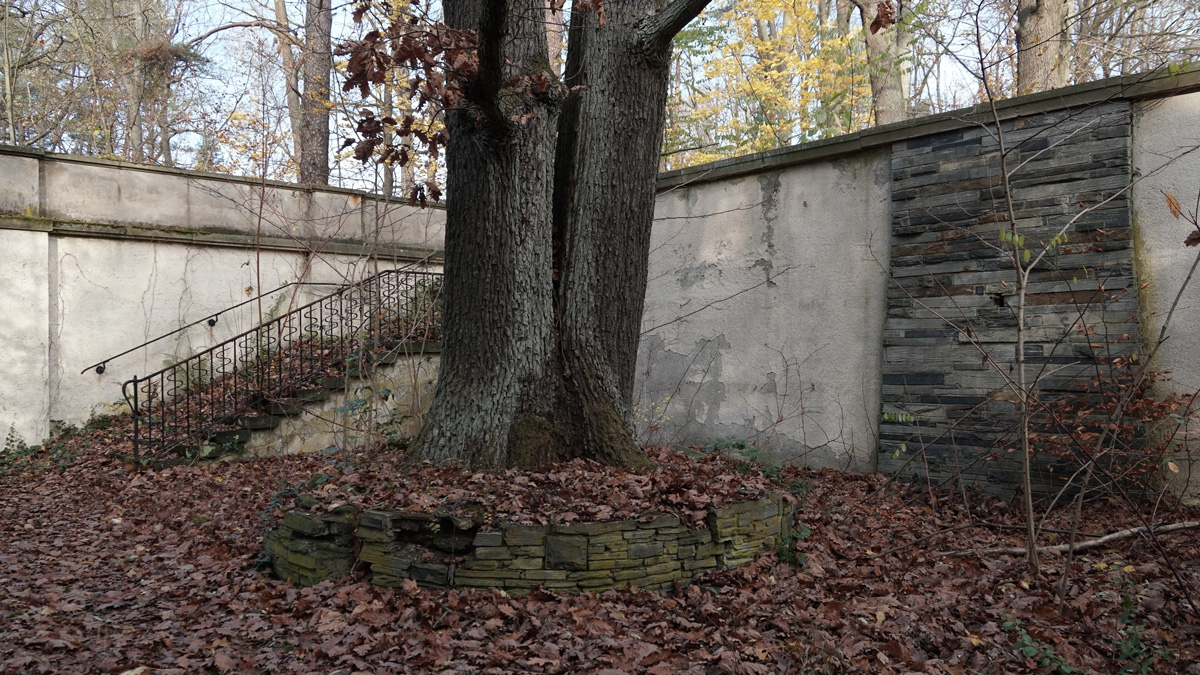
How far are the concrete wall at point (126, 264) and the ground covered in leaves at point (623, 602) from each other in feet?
12.8

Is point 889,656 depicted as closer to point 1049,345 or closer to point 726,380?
point 1049,345

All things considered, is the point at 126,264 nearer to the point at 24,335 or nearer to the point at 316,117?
the point at 24,335

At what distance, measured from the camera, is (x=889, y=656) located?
3.22 metres

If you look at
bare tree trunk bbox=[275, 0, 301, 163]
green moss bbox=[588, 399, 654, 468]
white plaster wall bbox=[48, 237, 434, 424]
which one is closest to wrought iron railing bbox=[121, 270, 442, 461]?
white plaster wall bbox=[48, 237, 434, 424]

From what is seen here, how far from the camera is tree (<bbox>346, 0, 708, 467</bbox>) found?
4758 mm

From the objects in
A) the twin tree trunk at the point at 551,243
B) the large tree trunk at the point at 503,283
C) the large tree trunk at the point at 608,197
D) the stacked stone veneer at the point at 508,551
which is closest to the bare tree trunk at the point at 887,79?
the large tree trunk at the point at 608,197

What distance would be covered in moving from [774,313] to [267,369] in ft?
20.4

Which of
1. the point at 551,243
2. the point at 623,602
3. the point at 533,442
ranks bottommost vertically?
the point at 623,602

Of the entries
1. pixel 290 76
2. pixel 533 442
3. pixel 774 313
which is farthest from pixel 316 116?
pixel 533 442

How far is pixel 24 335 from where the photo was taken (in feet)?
28.6

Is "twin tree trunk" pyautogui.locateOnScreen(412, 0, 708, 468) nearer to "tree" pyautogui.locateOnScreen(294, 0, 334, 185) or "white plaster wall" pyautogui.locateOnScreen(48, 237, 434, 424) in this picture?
"white plaster wall" pyautogui.locateOnScreen(48, 237, 434, 424)

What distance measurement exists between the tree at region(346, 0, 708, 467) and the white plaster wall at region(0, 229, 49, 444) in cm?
664

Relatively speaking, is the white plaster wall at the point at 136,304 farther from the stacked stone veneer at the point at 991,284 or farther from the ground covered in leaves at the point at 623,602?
the stacked stone veneer at the point at 991,284

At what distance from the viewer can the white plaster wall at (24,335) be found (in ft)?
28.2
